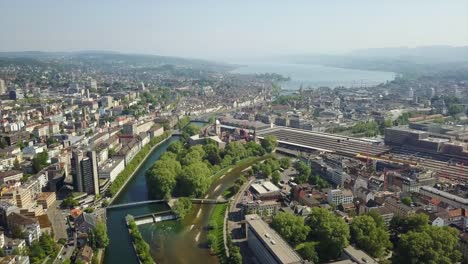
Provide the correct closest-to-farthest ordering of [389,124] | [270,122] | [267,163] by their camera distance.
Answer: [267,163], [389,124], [270,122]

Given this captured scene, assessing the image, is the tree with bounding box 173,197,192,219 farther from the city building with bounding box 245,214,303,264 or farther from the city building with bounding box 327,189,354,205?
the city building with bounding box 327,189,354,205

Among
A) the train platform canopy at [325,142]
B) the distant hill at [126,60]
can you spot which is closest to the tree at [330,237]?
the train platform canopy at [325,142]

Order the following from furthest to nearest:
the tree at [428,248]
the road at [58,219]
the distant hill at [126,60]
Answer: the distant hill at [126,60], the road at [58,219], the tree at [428,248]

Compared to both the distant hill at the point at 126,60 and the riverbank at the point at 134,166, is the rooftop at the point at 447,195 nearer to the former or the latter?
the riverbank at the point at 134,166

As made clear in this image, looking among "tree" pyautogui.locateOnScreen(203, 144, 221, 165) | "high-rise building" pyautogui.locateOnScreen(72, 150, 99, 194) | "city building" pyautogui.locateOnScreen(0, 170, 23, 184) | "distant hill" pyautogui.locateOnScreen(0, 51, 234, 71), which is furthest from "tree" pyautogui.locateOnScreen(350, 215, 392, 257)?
"distant hill" pyautogui.locateOnScreen(0, 51, 234, 71)

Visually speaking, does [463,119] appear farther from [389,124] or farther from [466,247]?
[466,247]

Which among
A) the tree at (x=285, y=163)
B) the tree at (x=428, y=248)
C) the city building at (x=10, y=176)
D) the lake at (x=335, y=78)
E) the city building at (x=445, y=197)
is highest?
the tree at (x=428, y=248)

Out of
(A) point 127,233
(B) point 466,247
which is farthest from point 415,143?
(A) point 127,233
